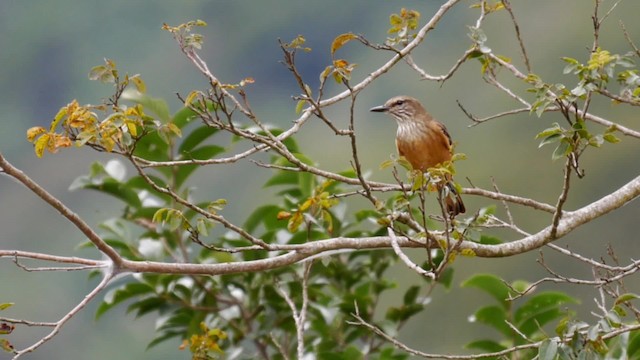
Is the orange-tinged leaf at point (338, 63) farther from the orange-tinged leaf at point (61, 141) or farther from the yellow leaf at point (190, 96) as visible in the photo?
the orange-tinged leaf at point (61, 141)

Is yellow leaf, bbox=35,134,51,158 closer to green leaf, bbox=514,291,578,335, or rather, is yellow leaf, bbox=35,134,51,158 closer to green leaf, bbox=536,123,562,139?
green leaf, bbox=536,123,562,139

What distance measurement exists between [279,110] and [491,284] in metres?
12.2

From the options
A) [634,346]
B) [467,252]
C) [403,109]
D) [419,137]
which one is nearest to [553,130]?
[467,252]

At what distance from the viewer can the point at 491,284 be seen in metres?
4.10

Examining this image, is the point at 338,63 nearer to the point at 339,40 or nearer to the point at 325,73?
the point at 325,73

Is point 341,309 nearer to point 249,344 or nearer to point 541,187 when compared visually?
point 249,344

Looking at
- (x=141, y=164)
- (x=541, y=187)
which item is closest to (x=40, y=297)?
(x=541, y=187)

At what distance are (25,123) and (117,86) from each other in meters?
16.8

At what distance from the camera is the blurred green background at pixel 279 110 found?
11.3 m

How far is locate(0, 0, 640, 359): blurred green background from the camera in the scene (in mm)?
11281

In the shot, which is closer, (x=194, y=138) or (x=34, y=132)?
(x=34, y=132)

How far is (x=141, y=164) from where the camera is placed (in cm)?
282

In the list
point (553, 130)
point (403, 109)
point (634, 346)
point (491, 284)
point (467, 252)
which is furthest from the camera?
point (403, 109)

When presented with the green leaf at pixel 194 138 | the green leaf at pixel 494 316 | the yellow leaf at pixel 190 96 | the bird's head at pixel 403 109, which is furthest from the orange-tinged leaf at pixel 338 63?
the bird's head at pixel 403 109
